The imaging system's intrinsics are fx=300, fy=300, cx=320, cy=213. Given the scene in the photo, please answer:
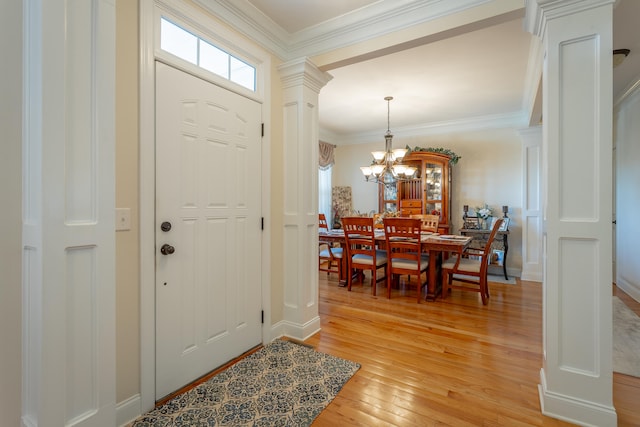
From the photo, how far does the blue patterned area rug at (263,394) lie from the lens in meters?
1.59

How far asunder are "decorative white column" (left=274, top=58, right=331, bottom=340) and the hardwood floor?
0.30m

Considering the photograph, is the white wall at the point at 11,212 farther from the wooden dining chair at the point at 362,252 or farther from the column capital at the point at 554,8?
the wooden dining chair at the point at 362,252

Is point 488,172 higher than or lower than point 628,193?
higher

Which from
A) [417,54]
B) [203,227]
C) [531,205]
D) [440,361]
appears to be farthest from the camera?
[531,205]

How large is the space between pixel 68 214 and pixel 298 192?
5.24ft

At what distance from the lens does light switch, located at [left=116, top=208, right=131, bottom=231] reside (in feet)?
5.04

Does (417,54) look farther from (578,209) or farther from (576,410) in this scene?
(576,410)

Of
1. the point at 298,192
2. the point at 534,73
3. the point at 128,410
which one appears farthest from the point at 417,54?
the point at 128,410

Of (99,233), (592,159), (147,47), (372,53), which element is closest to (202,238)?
(99,233)

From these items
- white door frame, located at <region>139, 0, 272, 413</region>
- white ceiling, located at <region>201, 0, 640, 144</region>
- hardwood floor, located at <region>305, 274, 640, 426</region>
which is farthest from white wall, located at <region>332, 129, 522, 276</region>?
white door frame, located at <region>139, 0, 272, 413</region>

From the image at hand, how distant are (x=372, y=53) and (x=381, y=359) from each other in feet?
7.61

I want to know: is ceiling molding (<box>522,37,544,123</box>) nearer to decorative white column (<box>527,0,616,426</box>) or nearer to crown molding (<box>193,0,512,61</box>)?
decorative white column (<box>527,0,616,426</box>)

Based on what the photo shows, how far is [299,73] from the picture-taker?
251 centimetres

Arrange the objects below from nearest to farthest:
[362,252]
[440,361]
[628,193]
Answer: [440,361] → [628,193] → [362,252]
